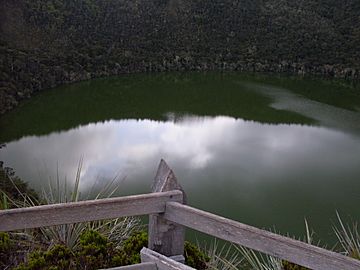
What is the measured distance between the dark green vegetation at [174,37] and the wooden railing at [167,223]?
71.6 ft

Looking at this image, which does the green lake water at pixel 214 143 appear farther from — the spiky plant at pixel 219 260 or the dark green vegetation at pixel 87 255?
the dark green vegetation at pixel 87 255

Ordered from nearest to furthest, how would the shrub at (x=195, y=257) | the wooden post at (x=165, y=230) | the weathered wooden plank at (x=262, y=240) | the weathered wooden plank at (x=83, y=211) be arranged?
1. the weathered wooden plank at (x=262, y=240)
2. the weathered wooden plank at (x=83, y=211)
3. the wooden post at (x=165, y=230)
4. the shrub at (x=195, y=257)

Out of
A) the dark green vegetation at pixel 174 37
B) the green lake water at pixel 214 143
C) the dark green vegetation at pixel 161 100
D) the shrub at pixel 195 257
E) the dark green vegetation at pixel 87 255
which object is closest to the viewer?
the dark green vegetation at pixel 87 255

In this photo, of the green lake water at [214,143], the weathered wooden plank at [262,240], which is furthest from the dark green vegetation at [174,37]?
the weathered wooden plank at [262,240]

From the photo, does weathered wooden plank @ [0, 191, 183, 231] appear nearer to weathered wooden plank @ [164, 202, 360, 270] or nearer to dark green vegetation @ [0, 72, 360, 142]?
weathered wooden plank @ [164, 202, 360, 270]

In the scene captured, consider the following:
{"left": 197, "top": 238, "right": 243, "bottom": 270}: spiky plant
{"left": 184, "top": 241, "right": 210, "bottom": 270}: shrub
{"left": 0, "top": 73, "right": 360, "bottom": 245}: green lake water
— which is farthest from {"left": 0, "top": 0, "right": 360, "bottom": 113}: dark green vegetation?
{"left": 184, "top": 241, "right": 210, "bottom": 270}: shrub

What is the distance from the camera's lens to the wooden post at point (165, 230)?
66.2 inches

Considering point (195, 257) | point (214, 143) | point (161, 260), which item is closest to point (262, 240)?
point (161, 260)

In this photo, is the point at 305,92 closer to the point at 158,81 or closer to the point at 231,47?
the point at 158,81

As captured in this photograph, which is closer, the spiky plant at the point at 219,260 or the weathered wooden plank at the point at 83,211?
the weathered wooden plank at the point at 83,211

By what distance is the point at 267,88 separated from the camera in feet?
86.7

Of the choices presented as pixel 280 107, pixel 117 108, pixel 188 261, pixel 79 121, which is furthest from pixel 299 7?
pixel 188 261

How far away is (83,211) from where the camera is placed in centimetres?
159

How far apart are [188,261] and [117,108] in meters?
18.7
